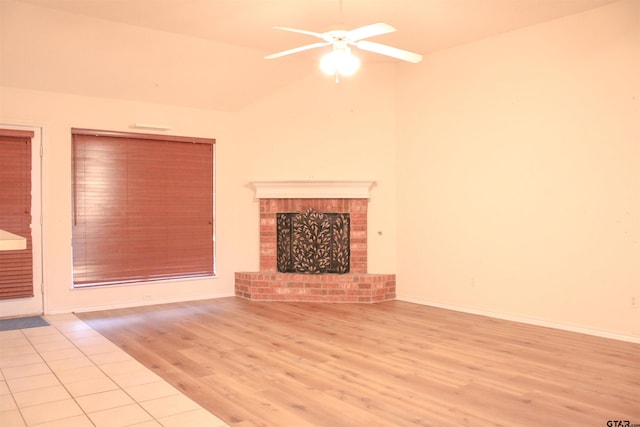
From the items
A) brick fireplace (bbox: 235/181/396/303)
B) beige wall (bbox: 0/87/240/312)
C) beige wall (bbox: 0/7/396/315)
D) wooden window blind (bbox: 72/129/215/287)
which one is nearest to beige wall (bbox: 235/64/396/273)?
beige wall (bbox: 0/7/396/315)

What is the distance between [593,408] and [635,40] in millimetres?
3371

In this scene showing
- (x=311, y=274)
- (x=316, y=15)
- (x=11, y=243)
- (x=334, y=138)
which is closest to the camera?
(x=11, y=243)

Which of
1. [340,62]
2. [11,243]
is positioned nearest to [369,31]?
[340,62]

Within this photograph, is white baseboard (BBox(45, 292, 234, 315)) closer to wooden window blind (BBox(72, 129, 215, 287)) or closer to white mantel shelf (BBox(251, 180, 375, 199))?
wooden window blind (BBox(72, 129, 215, 287))

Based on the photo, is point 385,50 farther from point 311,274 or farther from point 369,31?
point 311,274

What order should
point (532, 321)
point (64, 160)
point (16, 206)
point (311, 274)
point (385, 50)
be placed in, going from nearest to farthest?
point (385, 50), point (532, 321), point (16, 206), point (64, 160), point (311, 274)

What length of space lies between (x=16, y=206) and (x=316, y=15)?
12.7 ft

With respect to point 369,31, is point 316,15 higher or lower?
higher

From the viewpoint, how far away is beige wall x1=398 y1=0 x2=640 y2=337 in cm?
458

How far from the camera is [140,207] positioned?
6.18 m

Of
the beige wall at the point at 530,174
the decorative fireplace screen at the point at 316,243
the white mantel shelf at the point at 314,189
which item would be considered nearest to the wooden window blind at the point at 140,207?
the white mantel shelf at the point at 314,189

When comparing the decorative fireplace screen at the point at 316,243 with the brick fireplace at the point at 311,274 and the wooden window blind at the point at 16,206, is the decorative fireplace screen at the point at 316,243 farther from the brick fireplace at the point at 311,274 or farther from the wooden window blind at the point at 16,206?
the wooden window blind at the point at 16,206

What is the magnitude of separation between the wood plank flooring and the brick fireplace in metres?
0.66

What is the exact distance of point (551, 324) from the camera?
505 cm
